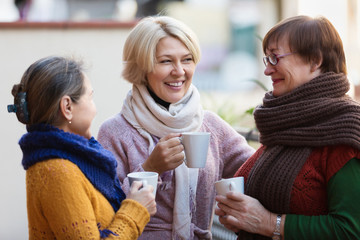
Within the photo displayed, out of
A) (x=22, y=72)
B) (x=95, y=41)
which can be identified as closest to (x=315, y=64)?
(x=95, y=41)

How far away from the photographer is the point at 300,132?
1.59 meters

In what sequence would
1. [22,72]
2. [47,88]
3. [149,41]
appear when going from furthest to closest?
1. [22,72]
2. [149,41]
3. [47,88]

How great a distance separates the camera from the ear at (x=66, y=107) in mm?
1578

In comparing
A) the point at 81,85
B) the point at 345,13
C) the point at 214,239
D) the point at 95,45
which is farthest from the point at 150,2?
the point at 81,85

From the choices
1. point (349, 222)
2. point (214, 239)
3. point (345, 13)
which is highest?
point (345, 13)

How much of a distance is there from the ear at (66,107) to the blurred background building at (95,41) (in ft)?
0.74

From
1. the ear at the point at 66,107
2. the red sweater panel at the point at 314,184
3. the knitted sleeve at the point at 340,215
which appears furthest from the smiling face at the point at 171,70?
the knitted sleeve at the point at 340,215

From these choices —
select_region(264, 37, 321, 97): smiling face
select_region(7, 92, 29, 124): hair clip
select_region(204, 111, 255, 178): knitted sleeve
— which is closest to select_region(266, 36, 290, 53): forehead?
select_region(264, 37, 321, 97): smiling face

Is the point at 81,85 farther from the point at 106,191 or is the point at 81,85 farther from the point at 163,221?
the point at 163,221

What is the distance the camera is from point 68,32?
4195mm

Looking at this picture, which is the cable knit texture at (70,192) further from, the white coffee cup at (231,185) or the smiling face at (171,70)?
the smiling face at (171,70)

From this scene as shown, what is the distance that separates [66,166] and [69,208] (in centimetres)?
15

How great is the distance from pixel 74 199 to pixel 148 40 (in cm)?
90

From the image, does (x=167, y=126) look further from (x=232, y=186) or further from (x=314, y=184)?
(x=314, y=184)
